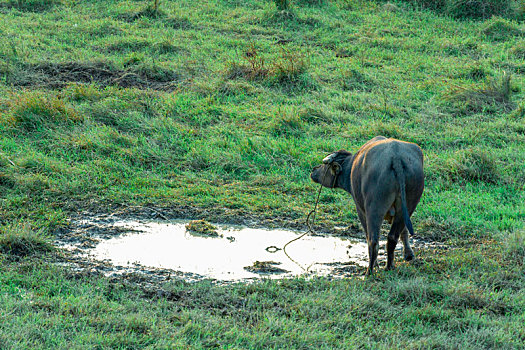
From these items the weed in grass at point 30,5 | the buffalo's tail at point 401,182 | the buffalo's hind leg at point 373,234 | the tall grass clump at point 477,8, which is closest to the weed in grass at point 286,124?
the buffalo's hind leg at point 373,234

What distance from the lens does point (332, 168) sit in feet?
19.4

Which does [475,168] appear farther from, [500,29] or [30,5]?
[30,5]

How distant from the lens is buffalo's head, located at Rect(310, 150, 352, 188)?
587cm

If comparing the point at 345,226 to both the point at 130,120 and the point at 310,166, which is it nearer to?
the point at 310,166

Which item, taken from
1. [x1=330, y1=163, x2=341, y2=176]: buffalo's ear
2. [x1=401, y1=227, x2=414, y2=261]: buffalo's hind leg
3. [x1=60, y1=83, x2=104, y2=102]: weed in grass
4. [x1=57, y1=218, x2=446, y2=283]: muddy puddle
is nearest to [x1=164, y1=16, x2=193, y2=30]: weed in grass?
[x1=60, y1=83, x2=104, y2=102]: weed in grass

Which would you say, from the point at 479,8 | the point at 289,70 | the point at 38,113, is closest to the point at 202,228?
the point at 38,113

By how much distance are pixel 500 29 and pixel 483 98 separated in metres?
4.65

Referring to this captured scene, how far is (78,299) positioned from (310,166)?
3.98 m

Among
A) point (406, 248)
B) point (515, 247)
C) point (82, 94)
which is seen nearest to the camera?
point (515, 247)

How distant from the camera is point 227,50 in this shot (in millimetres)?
12062

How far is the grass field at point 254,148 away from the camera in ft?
13.7

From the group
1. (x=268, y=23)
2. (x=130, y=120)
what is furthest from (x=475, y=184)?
(x=268, y=23)

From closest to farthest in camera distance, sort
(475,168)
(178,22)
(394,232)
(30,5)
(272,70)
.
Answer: (394,232)
(475,168)
(272,70)
(178,22)
(30,5)

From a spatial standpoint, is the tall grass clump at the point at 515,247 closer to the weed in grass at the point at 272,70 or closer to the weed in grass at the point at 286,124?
the weed in grass at the point at 286,124
